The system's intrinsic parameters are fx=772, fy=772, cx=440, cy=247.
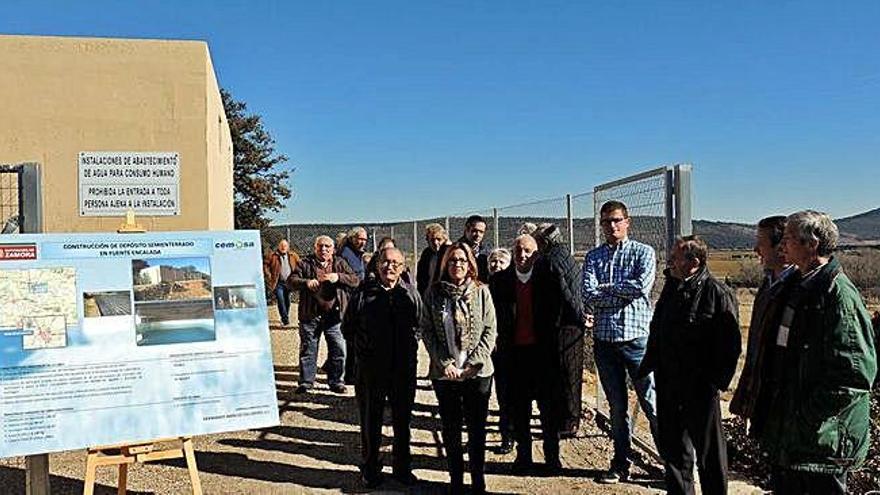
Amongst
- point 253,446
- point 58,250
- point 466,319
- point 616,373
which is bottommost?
point 253,446

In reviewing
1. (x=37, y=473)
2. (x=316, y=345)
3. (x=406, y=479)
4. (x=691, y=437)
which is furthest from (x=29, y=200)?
(x=316, y=345)

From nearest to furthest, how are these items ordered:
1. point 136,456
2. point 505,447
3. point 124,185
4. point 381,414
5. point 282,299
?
point 136,456 < point 381,414 < point 505,447 < point 124,185 < point 282,299

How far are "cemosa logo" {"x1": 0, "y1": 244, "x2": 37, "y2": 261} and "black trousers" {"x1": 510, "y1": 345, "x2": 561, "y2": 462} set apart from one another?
3.34m

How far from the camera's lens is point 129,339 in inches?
161

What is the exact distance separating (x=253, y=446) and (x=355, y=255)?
9.69 ft

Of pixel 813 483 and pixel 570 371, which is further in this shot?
pixel 570 371

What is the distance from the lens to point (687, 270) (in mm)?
4465

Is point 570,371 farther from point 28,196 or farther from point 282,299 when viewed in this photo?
point 282,299

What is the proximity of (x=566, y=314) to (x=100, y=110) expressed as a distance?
4754 mm

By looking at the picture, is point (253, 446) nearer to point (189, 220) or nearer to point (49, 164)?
point (189, 220)

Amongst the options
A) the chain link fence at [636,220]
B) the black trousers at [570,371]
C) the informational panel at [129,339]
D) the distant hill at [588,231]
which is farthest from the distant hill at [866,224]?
the informational panel at [129,339]

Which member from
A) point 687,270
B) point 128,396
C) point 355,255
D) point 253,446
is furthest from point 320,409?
A: point 687,270

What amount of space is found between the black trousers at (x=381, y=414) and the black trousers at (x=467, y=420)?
1.28 ft

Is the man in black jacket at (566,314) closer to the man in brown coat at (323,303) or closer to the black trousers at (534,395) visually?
the black trousers at (534,395)
